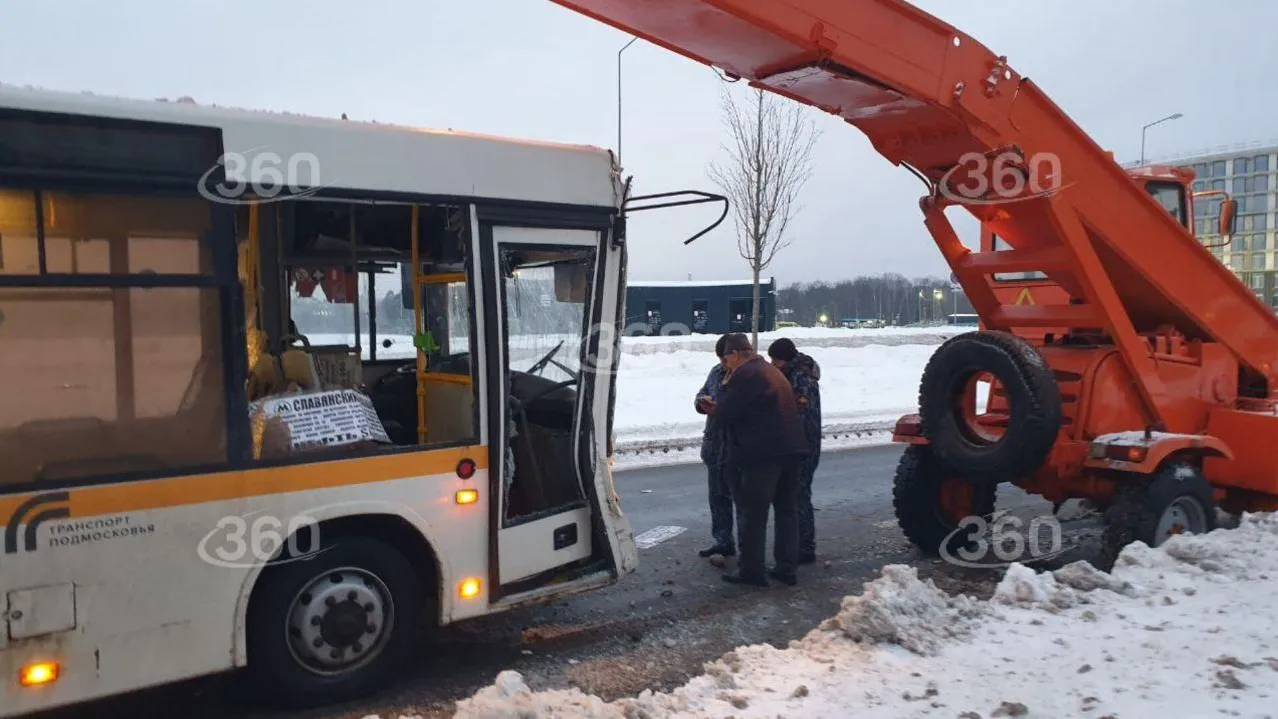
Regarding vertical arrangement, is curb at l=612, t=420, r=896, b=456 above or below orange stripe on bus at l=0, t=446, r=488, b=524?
below

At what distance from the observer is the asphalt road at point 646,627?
182 inches

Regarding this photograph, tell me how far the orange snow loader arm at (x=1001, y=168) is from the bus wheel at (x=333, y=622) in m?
3.10

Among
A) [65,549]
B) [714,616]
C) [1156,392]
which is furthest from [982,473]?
[65,549]

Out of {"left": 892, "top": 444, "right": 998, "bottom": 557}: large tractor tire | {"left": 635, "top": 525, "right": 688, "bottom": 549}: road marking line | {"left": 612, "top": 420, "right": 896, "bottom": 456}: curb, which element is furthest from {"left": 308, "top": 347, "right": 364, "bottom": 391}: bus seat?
{"left": 612, "top": 420, "right": 896, "bottom": 456}: curb

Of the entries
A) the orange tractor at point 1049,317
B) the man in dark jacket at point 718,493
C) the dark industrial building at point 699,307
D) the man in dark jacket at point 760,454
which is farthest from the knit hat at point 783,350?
the dark industrial building at point 699,307

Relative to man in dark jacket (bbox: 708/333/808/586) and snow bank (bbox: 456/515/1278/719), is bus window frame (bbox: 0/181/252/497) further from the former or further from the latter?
man in dark jacket (bbox: 708/333/808/586)

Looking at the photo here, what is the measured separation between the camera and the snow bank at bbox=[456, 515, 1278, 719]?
3768 millimetres

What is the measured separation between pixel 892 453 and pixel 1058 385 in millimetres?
6665

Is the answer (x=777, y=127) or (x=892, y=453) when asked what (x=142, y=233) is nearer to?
(x=892, y=453)

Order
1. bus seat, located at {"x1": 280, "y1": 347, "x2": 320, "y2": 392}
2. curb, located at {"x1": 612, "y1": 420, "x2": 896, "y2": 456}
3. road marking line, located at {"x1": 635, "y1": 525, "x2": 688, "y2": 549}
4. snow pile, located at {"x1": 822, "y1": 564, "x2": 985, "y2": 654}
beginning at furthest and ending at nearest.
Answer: curb, located at {"x1": 612, "y1": 420, "x2": 896, "y2": 456}, road marking line, located at {"x1": 635, "y1": 525, "x2": 688, "y2": 549}, bus seat, located at {"x1": 280, "y1": 347, "x2": 320, "y2": 392}, snow pile, located at {"x1": 822, "y1": 564, "x2": 985, "y2": 654}

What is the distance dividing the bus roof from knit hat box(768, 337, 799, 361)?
2.38m

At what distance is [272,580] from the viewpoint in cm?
432

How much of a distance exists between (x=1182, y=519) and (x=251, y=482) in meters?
6.19

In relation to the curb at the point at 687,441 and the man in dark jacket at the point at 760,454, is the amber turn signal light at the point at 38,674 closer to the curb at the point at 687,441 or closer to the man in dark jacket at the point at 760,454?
the man in dark jacket at the point at 760,454
